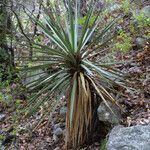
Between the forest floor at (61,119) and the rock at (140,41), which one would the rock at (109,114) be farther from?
the rock at (140,41)

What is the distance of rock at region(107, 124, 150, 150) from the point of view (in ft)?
13.7

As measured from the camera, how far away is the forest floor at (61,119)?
5281mm

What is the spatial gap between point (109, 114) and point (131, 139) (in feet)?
2.91

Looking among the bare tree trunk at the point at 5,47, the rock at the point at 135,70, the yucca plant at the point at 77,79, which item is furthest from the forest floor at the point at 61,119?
the bare tree trunk at the point at 5,47

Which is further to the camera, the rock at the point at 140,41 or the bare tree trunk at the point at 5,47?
the bare tree trunk at the point at 5,47

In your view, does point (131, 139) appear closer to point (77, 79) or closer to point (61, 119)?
point (77, 79)

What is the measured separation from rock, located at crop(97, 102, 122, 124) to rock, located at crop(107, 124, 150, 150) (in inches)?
18.9

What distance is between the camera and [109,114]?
16.9 feet

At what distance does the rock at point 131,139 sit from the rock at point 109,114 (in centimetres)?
48

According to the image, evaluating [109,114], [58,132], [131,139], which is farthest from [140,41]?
[131,139]

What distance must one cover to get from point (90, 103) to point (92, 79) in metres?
0.34

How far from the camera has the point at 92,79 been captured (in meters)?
5.14

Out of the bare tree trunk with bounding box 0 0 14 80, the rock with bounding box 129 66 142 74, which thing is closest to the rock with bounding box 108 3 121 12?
the bare tree trunk with bounding box 0 0 14 80

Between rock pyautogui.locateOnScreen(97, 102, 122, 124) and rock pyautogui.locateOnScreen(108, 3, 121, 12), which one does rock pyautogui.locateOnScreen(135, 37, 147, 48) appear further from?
→ rock pyautogui.locateOnScreen(108, 3, 121, 12)
